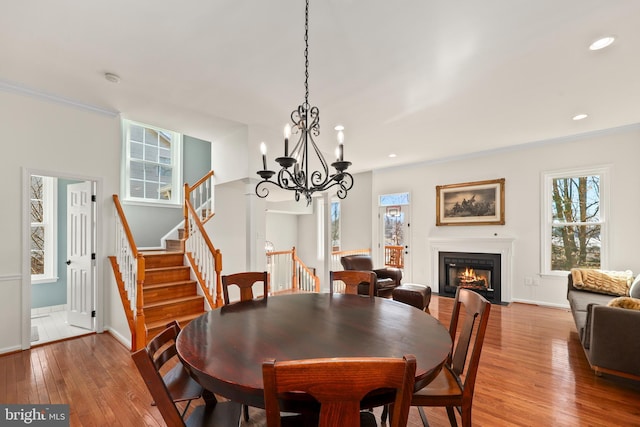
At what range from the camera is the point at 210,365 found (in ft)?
3.83

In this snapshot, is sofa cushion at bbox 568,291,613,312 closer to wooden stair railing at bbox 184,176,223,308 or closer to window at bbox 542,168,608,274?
window at bbox 542,168,608,274

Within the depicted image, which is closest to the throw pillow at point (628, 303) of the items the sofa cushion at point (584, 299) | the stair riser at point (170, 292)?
the sofa cushion at point (584, 299)

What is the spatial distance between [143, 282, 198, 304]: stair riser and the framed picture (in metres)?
4.72

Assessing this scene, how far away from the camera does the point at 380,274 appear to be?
5.34 meters

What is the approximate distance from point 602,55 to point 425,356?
2.95 m

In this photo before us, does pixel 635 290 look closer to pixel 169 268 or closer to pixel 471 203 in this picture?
pixel 471 203

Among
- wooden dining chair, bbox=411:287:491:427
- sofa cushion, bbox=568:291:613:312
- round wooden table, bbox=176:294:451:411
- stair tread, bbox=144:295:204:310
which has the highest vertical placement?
round wooden table, bbox=176:294:451:411

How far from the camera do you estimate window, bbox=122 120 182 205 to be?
5418mm

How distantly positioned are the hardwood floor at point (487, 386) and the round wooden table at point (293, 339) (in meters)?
0.46

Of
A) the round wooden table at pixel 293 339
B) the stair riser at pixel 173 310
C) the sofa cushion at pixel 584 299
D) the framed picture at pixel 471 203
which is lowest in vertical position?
the stair riser at pixel 173 310

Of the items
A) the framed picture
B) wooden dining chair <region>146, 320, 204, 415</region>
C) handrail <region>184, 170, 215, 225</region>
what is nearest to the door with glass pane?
the framed picture

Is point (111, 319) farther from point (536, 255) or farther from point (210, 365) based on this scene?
point (536, 255)

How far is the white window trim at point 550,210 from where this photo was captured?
4.40 metres

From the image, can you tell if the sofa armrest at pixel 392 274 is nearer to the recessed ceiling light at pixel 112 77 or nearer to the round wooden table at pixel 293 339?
the round wooden table at pixel 293 339
